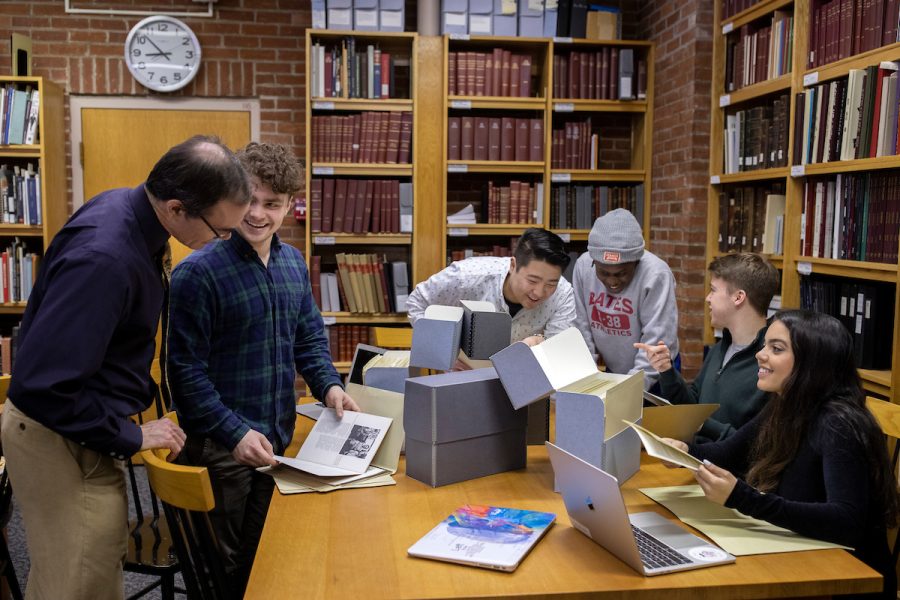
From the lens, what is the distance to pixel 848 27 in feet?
9.91

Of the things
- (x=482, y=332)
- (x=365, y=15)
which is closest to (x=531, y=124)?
(x=365, y=15)

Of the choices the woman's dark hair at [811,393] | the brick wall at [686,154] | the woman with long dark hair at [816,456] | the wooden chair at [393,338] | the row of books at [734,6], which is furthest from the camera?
the brick wall at [686,154]

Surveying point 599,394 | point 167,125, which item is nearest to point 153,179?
point 599,394

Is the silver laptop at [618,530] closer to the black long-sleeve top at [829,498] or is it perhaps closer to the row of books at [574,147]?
the black long-sleeve top at [829,498]

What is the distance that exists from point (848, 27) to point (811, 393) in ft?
6.40

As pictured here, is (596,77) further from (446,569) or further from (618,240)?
(446,569)

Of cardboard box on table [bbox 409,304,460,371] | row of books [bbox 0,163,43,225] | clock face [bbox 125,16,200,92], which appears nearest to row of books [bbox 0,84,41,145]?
row of books [bbox 0,163,43,225]

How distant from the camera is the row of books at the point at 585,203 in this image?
4605 millimetres

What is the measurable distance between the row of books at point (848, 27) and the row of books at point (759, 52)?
7.5 inches

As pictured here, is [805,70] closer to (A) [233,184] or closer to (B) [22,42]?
(A) [233,184]

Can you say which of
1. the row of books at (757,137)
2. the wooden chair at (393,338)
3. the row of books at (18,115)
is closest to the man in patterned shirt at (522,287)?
the wooden chair at (393,338)

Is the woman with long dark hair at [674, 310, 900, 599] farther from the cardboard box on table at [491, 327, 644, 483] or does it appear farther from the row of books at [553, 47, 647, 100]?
the row of books at [553, 47, 647, 100]

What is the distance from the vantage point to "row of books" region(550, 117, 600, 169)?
181 inches

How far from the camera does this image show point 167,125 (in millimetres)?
4723
